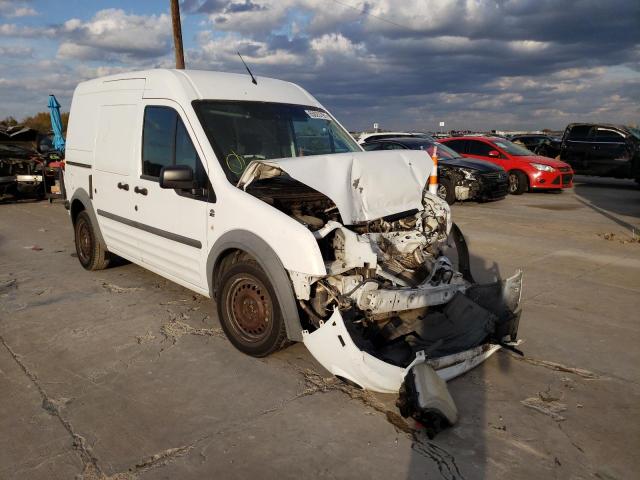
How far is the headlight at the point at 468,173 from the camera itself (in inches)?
487

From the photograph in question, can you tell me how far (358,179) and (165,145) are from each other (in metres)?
1.84

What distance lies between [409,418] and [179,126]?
9.96 ft

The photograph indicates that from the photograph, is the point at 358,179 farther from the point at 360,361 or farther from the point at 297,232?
the point at 360,361

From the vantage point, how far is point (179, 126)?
177 inches

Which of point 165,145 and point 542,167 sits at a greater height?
point 165,145

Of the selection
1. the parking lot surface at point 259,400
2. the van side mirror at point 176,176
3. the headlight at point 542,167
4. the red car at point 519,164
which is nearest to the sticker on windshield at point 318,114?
the van side mirror at point 176,176

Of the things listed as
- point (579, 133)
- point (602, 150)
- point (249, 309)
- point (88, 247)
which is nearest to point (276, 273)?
point (249, 309)

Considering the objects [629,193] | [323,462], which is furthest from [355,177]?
[629,193]

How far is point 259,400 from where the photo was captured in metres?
3.43

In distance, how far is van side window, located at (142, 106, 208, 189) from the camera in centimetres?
430

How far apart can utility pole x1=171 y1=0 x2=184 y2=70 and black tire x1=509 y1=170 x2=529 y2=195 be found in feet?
32.2

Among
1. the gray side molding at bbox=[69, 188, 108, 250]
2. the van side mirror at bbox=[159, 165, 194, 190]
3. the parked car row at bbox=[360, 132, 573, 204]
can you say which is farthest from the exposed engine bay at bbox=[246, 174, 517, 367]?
the parked car row at bbox=[360, 132, 573, 204]

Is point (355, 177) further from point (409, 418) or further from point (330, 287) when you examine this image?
point (409, 418)

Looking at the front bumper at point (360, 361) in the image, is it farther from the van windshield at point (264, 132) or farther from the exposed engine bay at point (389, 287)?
the van windshield at point (264, 132)
